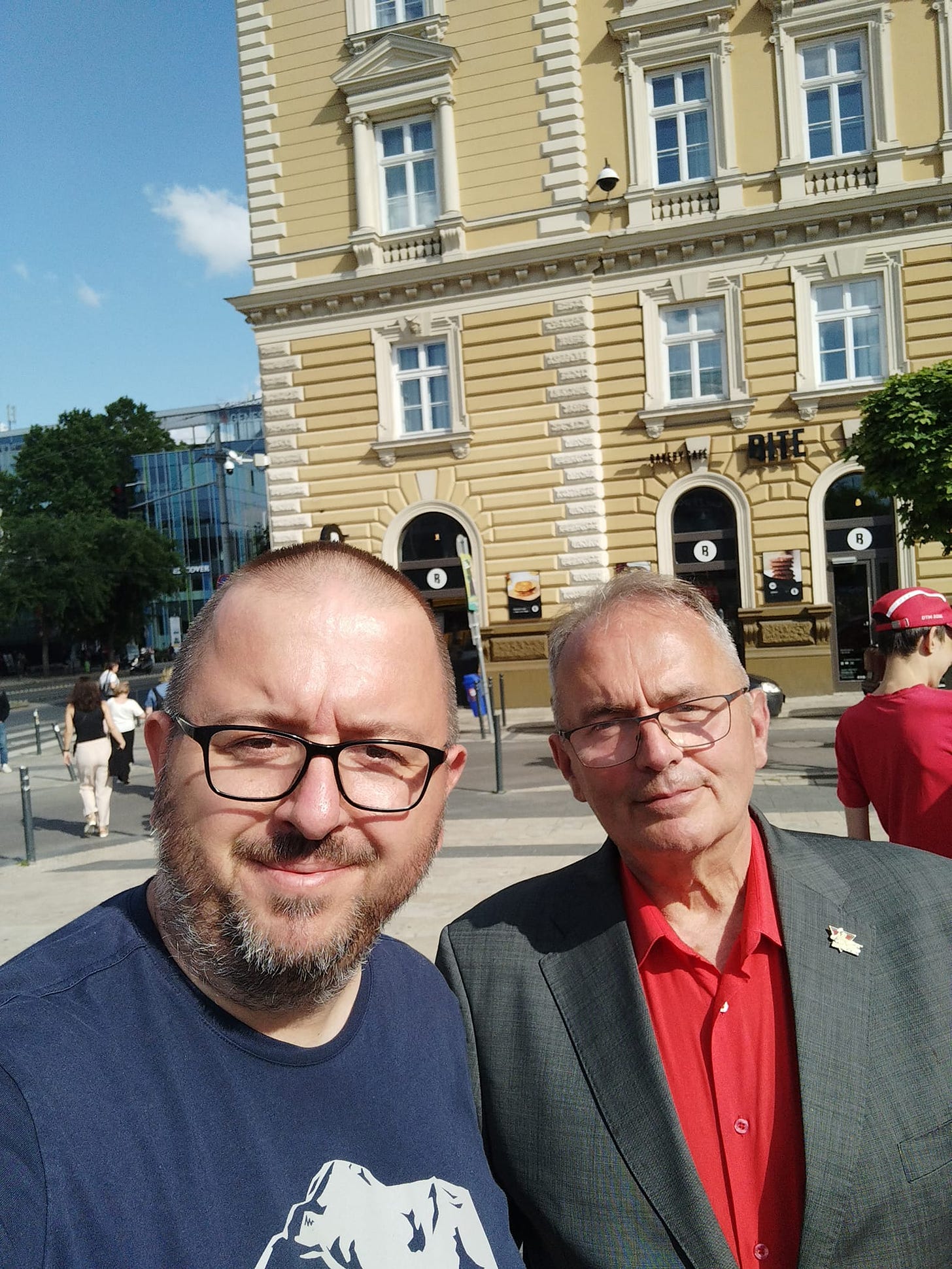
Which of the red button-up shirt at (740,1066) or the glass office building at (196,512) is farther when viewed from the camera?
the glass office building at (196,512)

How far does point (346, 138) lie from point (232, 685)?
2191cm

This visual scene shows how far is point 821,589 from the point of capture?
1858 centimetres

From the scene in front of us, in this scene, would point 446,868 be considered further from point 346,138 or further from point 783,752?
point 346,138

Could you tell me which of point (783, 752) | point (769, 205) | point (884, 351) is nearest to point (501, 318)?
point (769, 205)

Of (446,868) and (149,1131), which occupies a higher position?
(149,1131)

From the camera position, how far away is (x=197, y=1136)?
1256 millimetres

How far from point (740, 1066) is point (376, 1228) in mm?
760

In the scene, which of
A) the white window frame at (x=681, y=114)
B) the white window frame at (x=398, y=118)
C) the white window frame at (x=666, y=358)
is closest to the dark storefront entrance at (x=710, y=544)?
the white window frame at (x=666, y=358)

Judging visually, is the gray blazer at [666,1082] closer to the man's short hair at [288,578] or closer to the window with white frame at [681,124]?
the man's short hair at [288,578]

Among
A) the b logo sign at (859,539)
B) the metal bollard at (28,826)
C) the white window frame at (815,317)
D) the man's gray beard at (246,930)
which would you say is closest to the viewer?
the man's gray beard at (246,930)

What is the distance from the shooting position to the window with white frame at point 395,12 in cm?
2009

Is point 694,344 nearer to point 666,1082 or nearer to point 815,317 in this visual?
point 815,317

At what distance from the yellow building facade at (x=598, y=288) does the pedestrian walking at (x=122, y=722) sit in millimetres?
7517

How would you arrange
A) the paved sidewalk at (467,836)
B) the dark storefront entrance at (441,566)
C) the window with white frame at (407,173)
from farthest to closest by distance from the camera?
the dark storefront entrance at (441,566), the window with white frame at (407,173), the paved sidewalk at (467,836)
